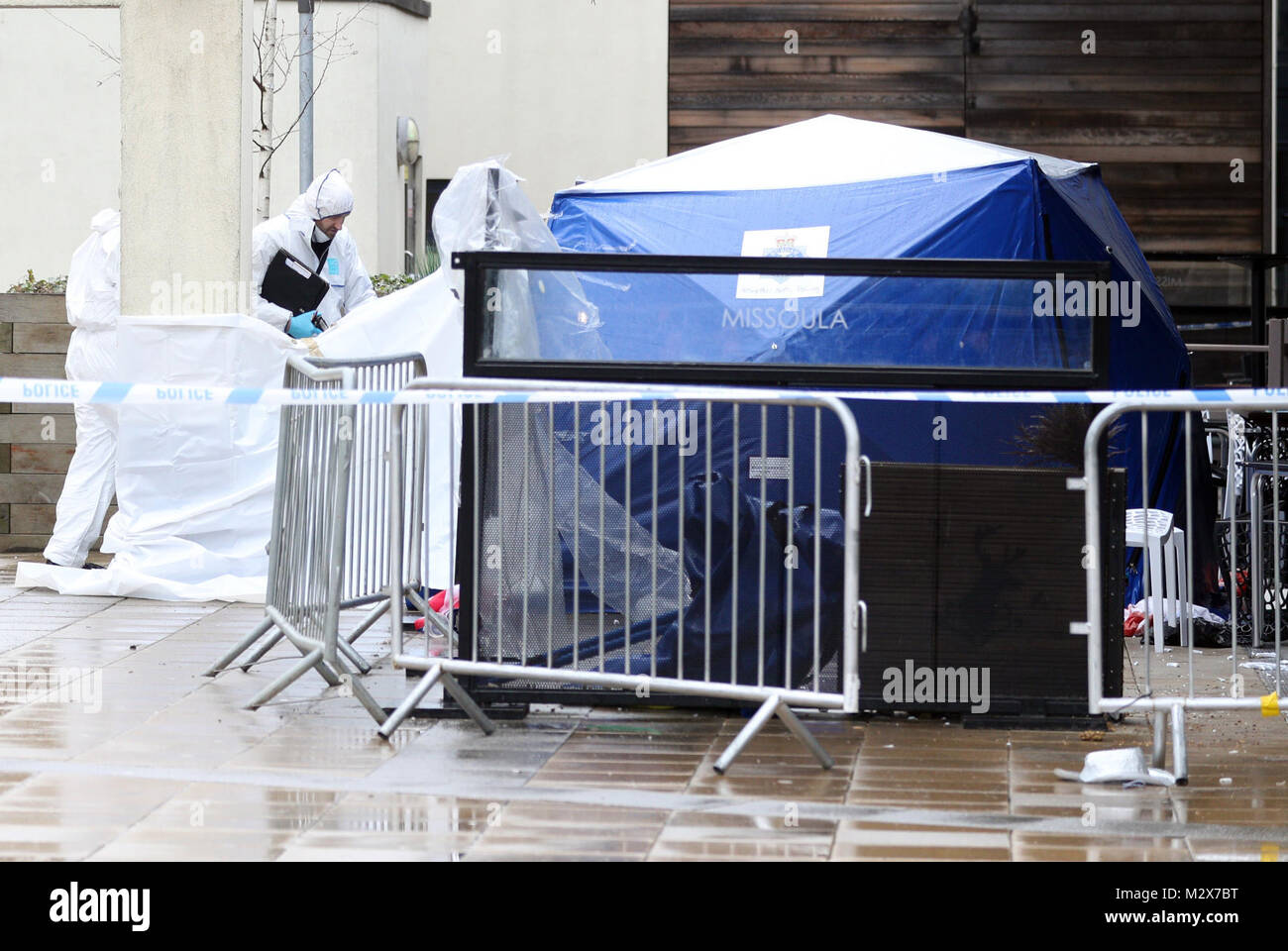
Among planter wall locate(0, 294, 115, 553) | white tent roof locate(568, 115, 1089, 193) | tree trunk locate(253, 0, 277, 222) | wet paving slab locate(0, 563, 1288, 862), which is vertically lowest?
wet paving slab locate(0, 563, 1288, 862)

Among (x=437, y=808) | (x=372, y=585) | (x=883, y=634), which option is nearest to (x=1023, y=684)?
(x=883, y=634)

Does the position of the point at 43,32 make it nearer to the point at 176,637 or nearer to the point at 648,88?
the point at 648,88

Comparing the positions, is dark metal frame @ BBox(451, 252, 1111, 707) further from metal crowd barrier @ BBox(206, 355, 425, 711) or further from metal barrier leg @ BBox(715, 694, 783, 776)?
metal barrier leg @ BBox(715, 694, 783, 776)

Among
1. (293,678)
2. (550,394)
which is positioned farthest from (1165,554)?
(293,678)

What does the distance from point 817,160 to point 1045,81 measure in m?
5.84

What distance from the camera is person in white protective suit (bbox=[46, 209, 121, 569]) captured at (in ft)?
30.1

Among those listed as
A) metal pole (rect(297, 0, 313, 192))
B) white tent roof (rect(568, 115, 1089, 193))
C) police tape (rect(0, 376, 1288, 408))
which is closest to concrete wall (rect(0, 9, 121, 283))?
metal pole (rect(297, 0, 313, 192))

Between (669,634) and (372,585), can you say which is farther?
(372,585)

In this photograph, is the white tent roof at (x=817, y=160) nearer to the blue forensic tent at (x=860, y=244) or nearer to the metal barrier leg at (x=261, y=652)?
the blue forensic tent at (x=860, y=244)

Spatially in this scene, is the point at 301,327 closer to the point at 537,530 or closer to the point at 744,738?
the point at 537,530

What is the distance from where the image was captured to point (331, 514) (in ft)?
20.1

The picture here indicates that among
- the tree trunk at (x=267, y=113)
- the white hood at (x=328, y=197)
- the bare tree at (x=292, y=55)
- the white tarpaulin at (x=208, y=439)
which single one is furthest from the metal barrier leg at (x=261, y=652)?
the bare tree at (x=292, y=55)

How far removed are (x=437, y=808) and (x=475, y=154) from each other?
500 inches

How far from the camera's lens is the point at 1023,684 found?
5863mm
